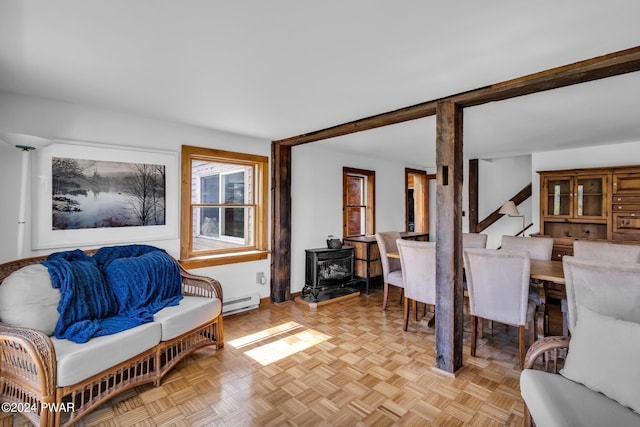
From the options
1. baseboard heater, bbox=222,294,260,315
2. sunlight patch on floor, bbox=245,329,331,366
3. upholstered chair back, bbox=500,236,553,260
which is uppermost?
upholstered chair back, bbox=500,236,553,260

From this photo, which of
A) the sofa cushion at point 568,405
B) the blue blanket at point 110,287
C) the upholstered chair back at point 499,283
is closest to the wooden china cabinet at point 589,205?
the upholstered chair back at point 499,283

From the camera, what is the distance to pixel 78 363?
5.96 ft

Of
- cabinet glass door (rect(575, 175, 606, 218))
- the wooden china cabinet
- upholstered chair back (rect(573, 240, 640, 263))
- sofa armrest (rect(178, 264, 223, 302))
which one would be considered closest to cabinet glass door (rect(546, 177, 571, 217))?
the wooden china cabinet

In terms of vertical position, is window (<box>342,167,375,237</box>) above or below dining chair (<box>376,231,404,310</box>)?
above

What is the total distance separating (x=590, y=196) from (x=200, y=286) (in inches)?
204

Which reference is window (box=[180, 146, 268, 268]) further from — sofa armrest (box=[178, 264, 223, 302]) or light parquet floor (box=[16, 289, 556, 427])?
light parquet floor (box=[16, 289, 556, 427])

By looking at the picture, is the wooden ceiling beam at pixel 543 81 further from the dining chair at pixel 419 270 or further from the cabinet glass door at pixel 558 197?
the cabinet glass door at pixel 558 197

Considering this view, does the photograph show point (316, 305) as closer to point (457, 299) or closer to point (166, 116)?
point (457, 299)

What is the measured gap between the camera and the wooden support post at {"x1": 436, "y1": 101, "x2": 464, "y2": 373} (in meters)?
2.44

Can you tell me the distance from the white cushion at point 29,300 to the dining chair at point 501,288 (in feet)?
10.3

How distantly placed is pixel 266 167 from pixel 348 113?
62.1 inches

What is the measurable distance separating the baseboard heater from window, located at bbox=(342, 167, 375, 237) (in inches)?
80.0

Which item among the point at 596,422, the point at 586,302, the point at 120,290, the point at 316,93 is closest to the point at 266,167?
the point at 316,93

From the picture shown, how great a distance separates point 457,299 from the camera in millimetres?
2480
